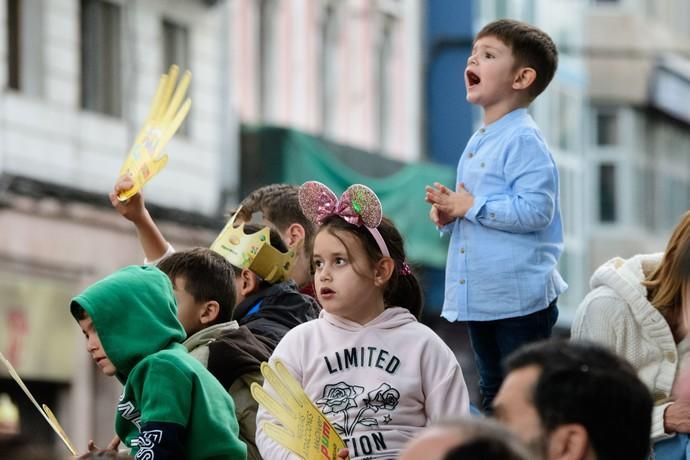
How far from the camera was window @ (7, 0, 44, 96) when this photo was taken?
2519 cm

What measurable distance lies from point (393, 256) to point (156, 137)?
127cm

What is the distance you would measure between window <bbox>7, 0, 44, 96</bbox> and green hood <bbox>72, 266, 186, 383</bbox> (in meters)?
17.8

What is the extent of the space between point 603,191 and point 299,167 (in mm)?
16904

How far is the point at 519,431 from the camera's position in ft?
17.0

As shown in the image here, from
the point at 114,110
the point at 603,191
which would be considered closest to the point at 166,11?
the point at 114,110

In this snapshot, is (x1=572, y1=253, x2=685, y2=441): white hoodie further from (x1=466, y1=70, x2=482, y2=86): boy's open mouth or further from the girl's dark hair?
(x1=466, y1=70, x2=482, y2=86): boy's open mouth

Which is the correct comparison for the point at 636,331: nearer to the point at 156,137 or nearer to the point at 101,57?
the point at 156,137

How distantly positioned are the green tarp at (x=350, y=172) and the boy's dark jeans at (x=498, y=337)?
64.4 ft

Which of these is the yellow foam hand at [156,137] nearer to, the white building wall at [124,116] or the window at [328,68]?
the white building wall at [124,116]

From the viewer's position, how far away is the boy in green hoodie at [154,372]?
284 inches

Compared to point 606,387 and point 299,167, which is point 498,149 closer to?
point 606,387

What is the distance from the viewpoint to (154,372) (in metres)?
7.28

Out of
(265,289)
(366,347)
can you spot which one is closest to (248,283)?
(265,289)

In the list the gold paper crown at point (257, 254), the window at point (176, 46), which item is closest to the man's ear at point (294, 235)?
the gold paper crown at point (257, 254)
